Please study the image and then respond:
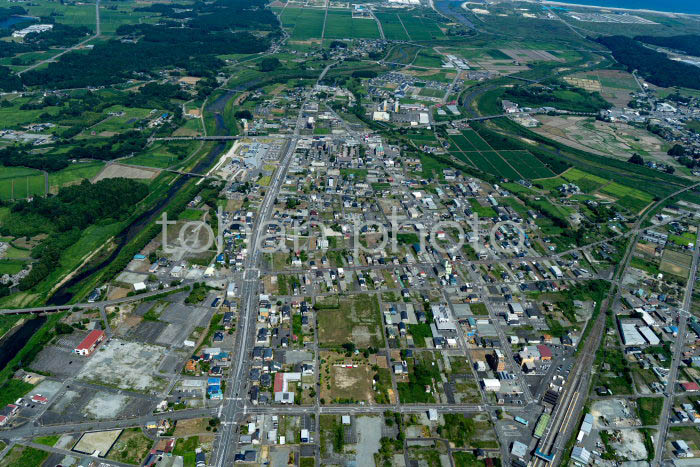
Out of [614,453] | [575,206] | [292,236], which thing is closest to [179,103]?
[292,236]

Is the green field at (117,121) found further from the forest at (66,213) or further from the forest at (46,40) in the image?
the forest at (46,40)

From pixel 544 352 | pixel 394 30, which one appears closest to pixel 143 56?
pixel 394 30

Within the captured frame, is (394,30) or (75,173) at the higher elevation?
(394,30)

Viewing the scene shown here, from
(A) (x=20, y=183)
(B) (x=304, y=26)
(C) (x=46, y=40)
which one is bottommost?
(A) (x=20, y=183)

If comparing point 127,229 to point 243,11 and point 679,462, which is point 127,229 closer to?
point 679,462

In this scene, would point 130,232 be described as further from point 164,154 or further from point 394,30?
point 394,30

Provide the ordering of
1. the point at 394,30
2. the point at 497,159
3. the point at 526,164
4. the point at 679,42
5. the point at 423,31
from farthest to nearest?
the point at 423,31, the point at 394,30, the point at 679,42, the point at 497,159, the point at 526,164

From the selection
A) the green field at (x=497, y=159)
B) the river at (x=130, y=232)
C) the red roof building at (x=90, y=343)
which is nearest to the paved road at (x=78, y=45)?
the river at (x=130, y=232)

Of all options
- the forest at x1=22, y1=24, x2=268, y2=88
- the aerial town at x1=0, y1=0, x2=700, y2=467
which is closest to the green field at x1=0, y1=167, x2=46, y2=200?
the aerial town at x1=0, y1=0, x2=700, y2=467
